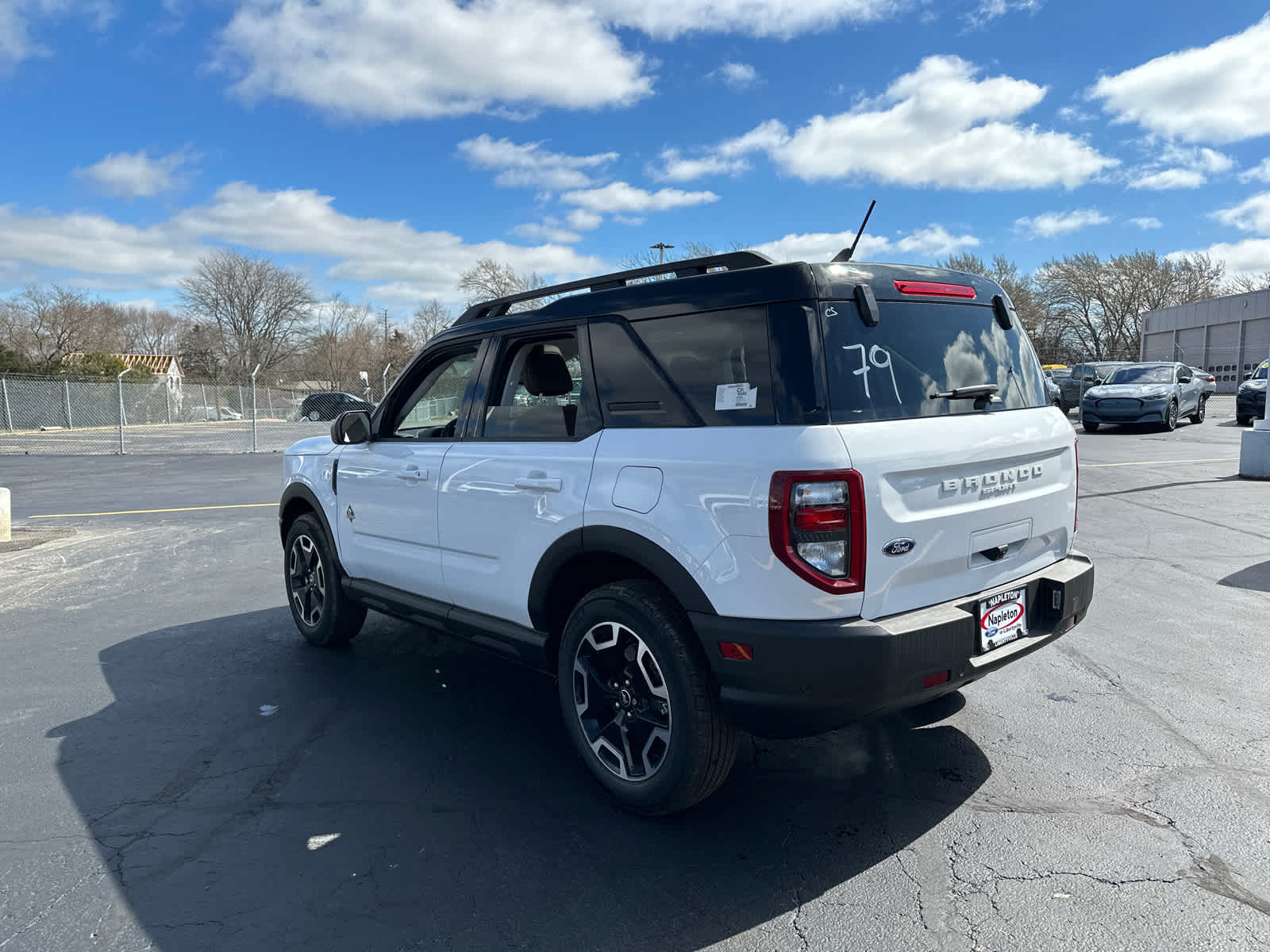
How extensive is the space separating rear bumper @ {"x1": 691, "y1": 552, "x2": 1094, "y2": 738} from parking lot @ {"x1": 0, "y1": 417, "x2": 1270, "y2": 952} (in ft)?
1.73

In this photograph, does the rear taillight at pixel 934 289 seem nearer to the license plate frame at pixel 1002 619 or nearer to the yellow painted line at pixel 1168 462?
the license plate frame at pixel 1002 619

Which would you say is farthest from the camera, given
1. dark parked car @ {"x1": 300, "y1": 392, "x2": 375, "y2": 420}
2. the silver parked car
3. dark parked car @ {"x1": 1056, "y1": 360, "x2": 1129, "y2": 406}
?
dark parked car @ {"x1": 300, "y1": 392, "x2": 375, "y2": 420}

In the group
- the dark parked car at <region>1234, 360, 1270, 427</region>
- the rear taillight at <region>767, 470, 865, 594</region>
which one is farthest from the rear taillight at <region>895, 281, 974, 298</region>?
the dark parked car at <region>1234, 360, 1270, 427</region>

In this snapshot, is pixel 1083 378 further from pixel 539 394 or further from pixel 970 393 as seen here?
pixel 539 394

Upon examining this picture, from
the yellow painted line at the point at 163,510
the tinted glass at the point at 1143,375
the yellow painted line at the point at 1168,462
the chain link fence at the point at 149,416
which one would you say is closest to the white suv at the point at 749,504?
the yellow painted line at the point at 163,510

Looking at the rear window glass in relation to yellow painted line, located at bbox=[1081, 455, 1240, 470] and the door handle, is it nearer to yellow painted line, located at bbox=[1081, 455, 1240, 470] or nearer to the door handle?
the door handle

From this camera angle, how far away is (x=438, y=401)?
440 cm

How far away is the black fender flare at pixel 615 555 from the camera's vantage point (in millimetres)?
2850

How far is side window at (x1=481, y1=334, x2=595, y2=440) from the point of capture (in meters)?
3.47

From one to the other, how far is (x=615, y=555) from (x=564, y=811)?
0.99 m

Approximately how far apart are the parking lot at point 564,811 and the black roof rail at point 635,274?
78.1 inches

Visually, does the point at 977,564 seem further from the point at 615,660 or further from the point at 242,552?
the point at 242,552

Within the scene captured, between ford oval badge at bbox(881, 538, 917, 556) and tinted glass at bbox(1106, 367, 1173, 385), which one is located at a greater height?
tinted glass at bbox(1106, 367, 1173, 385)

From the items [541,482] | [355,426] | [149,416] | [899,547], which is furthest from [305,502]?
[149,416]
